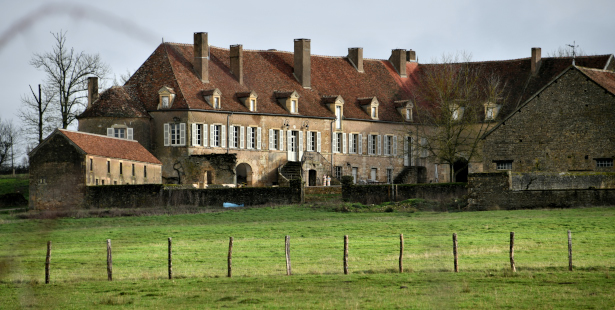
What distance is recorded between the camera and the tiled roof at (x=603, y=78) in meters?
53.5

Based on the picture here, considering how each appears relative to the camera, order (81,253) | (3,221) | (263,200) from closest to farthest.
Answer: (81,253) < (3,221) < (263,200)

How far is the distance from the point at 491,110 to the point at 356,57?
13.7 meters

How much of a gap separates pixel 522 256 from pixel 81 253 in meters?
15.4

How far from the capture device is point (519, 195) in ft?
159

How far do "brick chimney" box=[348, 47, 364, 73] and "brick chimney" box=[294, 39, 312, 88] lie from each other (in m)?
6.07

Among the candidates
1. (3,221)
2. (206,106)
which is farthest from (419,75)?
Result: (3,221)

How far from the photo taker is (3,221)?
46719mm

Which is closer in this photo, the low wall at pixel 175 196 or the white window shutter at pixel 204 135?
the low wall at pixel 175 196

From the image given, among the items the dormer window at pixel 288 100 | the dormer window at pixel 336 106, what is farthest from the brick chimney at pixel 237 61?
the dormer window at pixel 336 106

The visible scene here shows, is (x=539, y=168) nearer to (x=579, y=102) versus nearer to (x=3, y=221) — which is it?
(x=579, y=102)

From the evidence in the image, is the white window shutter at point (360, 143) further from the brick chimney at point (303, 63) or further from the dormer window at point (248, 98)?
the dormer window at point (248, 98)

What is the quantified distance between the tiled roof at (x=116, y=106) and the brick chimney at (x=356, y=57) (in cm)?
2134

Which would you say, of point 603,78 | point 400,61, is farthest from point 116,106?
point 603,78

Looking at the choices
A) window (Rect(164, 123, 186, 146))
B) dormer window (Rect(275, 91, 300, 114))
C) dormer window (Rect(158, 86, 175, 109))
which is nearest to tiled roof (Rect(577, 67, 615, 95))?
dormer window (Rect(275, 91, 300, 114))
